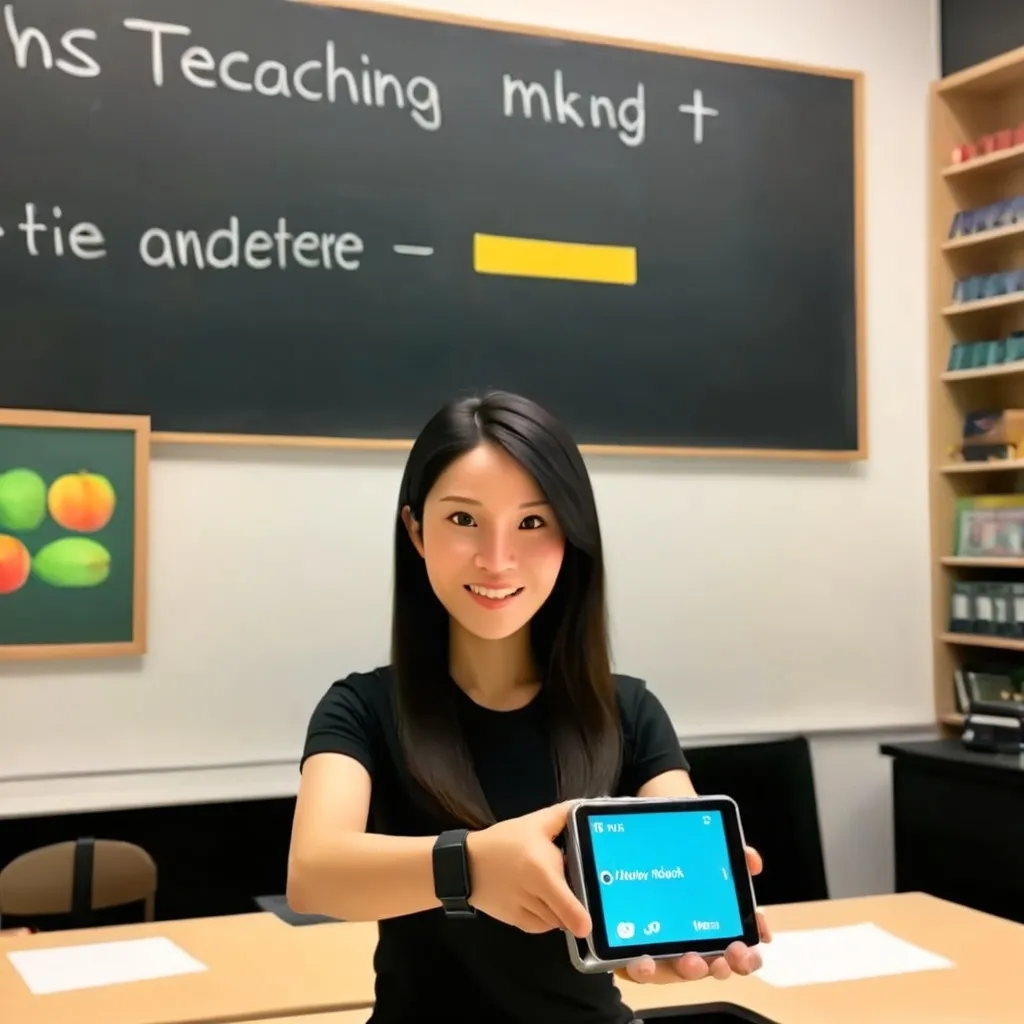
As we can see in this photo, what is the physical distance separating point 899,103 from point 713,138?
610 millimetres

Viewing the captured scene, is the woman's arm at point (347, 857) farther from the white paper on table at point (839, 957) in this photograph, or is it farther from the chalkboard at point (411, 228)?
the chalkboard at point (411, 228)

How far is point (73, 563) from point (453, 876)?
1.74m

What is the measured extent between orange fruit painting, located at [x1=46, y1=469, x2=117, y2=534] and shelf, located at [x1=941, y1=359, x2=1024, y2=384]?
7.07ft

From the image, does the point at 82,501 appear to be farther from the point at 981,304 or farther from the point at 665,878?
the point at 981,304

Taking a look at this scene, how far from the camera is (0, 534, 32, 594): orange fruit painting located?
8.13 ft

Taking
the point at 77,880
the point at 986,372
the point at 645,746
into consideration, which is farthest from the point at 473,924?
the point at 986,372

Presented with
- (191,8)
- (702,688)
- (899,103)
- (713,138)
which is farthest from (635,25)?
(702,688)

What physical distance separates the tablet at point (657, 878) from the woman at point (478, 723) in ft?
0.11

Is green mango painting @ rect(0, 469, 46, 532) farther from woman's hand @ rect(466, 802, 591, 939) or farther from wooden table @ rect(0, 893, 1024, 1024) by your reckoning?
woman's hand @ rect(466, 802, 591, 939)

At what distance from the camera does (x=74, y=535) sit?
2.53m

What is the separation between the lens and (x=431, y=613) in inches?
53.7

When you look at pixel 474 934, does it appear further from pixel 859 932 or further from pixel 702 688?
pixel 702 688

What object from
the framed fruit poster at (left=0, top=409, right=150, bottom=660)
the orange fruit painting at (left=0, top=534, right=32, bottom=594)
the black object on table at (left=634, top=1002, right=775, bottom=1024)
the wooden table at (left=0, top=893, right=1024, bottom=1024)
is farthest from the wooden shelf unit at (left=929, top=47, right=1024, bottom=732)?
the orange fruit painting at (left=0, top=534, right=32, bottom=594)

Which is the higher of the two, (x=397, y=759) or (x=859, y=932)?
(x=397, y=759)
